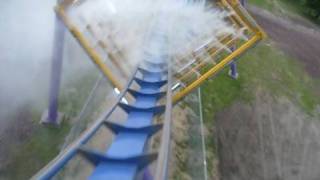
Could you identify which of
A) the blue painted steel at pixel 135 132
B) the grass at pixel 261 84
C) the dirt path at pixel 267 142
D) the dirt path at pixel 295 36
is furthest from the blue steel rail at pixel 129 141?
the dirt path at pixel 295 36

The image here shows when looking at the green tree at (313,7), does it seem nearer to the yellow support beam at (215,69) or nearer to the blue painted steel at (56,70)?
the yellow support beam at (215,69)

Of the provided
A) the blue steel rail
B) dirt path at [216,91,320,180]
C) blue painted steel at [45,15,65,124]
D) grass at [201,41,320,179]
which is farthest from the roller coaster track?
grass at [201,41,320,179]

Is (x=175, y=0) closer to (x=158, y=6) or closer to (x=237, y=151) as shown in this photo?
(x=158, y=6)

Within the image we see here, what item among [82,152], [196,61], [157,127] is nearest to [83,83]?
[196,61]

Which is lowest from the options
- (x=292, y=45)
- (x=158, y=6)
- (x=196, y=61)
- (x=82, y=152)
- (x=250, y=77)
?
(x=292, y=45)

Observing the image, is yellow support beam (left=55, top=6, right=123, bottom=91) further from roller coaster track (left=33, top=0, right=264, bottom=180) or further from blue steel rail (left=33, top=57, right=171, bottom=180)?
blue steel rail (left=33, top=57, right=171, bottom=180)

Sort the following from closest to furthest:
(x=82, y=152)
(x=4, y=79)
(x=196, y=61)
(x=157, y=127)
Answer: (x=82, y=152) < (x=157, y=127) < (x=196, y=61) < (x=4, y=79)
